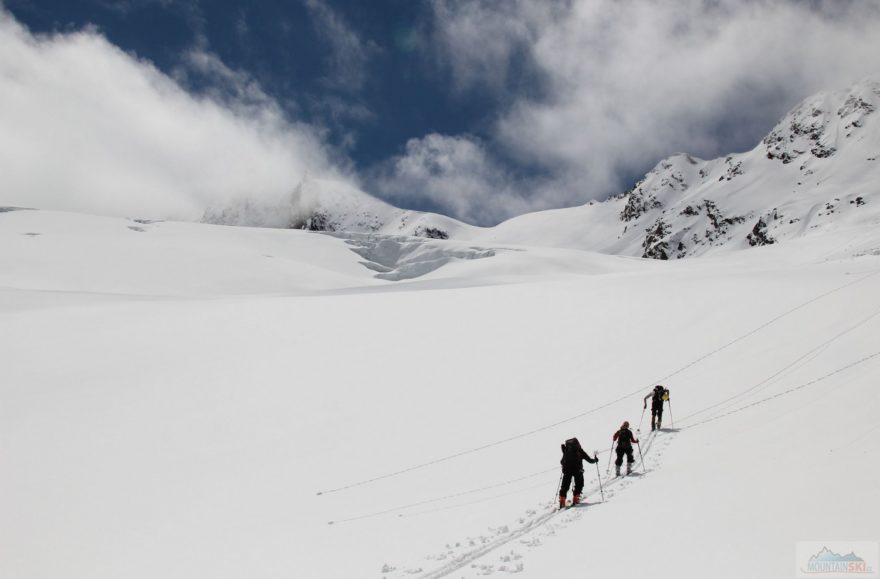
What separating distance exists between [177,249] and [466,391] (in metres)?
74.8

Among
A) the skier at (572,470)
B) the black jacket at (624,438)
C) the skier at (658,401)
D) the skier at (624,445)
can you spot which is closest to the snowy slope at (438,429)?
the skier at (658,401)

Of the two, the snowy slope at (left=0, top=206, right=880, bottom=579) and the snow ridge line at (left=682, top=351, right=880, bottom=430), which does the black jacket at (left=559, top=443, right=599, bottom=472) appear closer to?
the snowy slope at (left=0, top=206, right=880, bottom=579)

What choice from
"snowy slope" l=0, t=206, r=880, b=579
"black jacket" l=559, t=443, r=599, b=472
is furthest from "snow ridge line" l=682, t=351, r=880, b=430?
"black jacket" l=559, t=443, r=599, b=472

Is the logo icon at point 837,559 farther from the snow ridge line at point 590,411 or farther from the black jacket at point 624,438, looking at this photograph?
the snow ridge line at point 590,411

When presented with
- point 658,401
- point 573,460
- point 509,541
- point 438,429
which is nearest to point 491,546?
point 509,541

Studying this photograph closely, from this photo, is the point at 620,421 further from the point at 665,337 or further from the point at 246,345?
the point at 246,345

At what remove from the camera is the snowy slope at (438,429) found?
7641 mm

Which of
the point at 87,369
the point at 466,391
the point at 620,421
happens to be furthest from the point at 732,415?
the point at 87,369

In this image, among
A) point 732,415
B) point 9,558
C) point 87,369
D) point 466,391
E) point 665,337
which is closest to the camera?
point 9,558

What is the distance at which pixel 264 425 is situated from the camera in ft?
53.2

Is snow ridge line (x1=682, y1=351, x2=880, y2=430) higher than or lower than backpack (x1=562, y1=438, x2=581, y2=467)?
higher

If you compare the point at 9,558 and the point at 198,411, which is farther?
the point at 198,411

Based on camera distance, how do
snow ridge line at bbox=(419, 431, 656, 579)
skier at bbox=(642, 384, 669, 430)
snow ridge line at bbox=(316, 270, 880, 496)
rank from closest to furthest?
1. snow ridge line at bbox=(419, 431, 656, 579)
2. snow ridge line at bbox=(316, 270, 880, 496)
3. skier at bbox=(642, 384, 669, 430)

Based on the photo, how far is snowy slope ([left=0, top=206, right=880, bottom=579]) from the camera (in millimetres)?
7641
